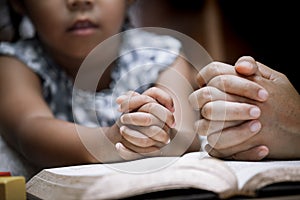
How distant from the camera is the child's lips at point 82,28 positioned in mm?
901

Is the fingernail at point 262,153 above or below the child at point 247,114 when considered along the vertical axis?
below

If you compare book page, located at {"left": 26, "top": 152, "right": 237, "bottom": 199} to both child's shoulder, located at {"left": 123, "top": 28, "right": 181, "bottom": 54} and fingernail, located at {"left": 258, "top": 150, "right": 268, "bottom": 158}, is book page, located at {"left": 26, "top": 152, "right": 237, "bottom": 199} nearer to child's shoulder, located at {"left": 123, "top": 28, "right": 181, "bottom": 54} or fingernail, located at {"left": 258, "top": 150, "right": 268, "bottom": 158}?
fingernail, located at {"left": 258, "top": 150, "right": 268, "bottom": 158}

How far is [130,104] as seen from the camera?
22.7 inches

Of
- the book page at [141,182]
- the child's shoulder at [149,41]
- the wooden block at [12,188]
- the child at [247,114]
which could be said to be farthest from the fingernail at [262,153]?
the child's shoulder at [149,41]

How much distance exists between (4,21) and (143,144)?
1.95 feet

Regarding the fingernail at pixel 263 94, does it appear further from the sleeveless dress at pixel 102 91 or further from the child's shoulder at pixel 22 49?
the child's shoulder at pixel 22 49

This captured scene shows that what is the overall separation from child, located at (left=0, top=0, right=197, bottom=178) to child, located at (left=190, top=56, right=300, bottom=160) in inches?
4.2

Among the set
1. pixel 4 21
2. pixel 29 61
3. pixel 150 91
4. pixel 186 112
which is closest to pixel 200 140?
pixel 186 112

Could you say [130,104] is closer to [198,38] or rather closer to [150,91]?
[150,91]

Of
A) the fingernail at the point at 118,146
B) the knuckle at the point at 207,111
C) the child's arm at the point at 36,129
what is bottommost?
the child's arm at the point at 36,129

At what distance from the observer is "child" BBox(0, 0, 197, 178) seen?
2.48ft

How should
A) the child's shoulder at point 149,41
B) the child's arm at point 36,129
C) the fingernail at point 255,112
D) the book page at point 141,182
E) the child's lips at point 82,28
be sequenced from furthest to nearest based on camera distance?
the child's shoulder at point 149,41 < the child's lips at point 82,28 < the child's arm at point 36,129 < the fingernail at point 255,112 < the book page at point 141,182

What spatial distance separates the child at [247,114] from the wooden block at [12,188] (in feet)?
0.64

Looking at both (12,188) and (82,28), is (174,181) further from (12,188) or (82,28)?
(82,28)
